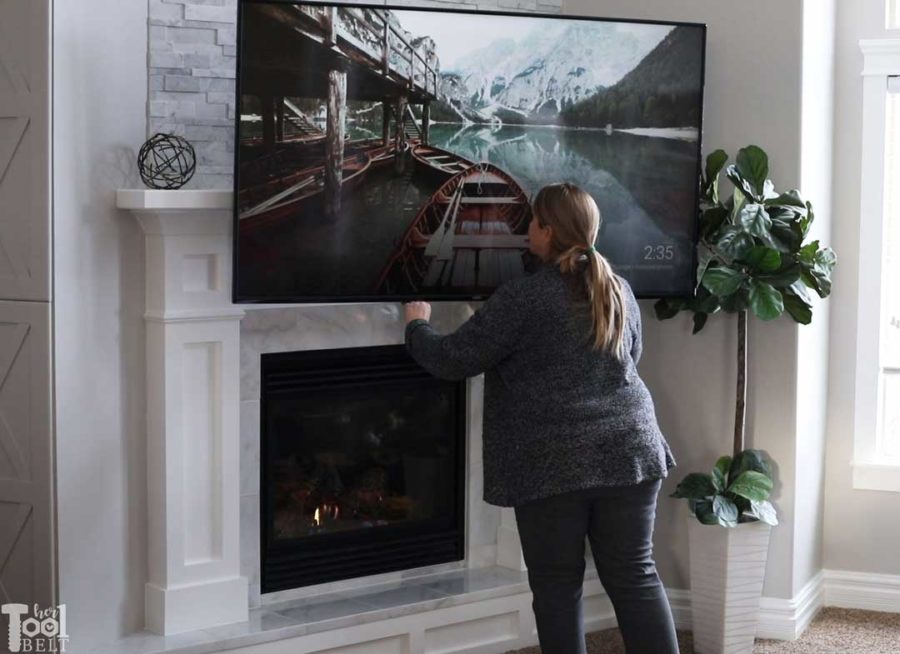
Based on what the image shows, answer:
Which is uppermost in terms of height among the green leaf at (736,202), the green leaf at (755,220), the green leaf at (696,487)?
the green leaf at (736,202)

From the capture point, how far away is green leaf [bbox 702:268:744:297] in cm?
373

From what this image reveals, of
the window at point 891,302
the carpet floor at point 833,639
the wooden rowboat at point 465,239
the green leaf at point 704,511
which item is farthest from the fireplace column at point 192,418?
the window at point 891,302

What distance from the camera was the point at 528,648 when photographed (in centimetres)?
389

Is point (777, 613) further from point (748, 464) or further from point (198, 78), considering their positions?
point (198, 78)

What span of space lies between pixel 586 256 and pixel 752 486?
1284mm

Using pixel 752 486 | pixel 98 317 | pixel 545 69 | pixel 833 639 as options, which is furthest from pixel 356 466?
pixel 833 639

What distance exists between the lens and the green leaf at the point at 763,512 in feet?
12.4

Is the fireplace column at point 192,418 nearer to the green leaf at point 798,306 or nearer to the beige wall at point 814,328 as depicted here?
the green leaf at point 798,306

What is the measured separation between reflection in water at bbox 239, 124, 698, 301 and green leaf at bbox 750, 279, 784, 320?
0.20 metres

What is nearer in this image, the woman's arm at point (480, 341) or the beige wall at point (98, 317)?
the woman's arm at point (480, 341)

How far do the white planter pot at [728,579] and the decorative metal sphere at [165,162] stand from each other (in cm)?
183

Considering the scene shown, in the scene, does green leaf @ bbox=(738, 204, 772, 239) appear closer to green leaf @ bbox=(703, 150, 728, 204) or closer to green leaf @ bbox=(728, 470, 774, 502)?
green leaf @ bbox=(703, 150, 728, 204)

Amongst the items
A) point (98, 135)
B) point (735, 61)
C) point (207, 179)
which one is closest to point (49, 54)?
point (98, 135)

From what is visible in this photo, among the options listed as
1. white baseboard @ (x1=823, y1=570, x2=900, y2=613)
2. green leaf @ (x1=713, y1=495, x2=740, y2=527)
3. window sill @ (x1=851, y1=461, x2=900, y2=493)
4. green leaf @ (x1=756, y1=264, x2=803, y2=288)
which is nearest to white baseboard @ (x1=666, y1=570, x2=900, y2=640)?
white baseboard @ (x1=823, y1=570, x2=900, y2=613)
